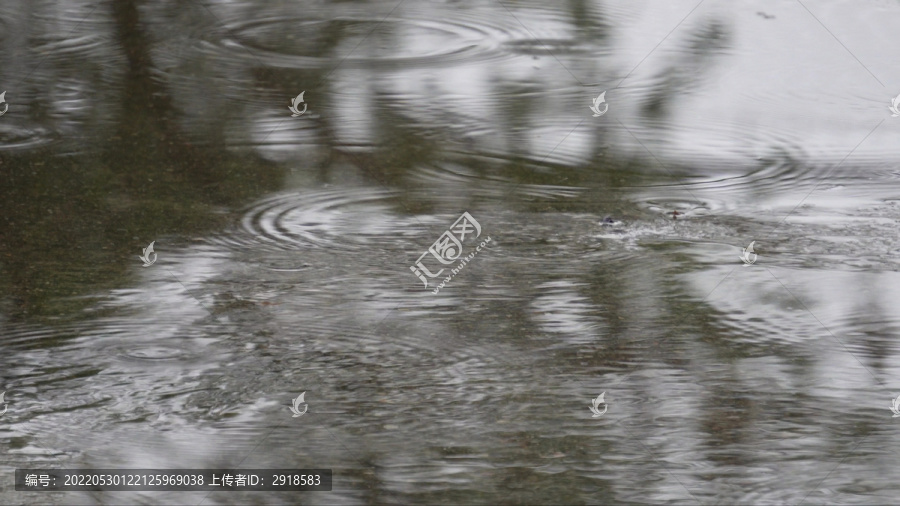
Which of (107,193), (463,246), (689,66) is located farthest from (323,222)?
(689,66)

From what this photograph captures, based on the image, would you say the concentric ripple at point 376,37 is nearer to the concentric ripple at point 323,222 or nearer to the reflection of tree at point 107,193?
the reflection of tree at point 107,193

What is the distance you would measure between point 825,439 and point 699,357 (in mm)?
616

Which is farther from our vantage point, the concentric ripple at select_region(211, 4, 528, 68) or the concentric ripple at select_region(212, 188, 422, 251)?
the concentric ripple at select_region(211, 4, 528, 68)

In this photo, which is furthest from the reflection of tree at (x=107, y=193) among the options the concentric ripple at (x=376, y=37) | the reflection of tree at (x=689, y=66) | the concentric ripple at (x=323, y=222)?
the reflection of tree at (x=689, y=66)

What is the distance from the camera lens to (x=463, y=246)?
15.0ft

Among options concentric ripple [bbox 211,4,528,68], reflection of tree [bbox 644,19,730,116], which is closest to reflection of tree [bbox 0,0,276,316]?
concentric ripple [bbox 211,4,528,68]

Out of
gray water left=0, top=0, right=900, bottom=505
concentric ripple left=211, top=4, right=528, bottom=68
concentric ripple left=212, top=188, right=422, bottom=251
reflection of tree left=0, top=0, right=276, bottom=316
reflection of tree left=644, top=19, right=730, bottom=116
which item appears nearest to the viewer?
gray water left=0, top=0, right=900, bottom=505

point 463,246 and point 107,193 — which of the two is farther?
point 107,193

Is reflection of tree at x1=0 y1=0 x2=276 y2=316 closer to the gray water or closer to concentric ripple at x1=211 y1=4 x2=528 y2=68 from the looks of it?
the gray water

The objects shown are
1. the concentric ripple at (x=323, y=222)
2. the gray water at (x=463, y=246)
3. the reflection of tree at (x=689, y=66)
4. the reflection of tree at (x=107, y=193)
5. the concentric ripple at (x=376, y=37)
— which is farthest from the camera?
the concentric ripple at (x=376, y=37)

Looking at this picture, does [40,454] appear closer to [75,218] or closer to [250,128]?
[75,218]

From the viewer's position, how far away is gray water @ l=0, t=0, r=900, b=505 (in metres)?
3.18

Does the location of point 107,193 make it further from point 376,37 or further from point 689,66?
point 689,66

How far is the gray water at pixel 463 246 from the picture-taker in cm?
318
